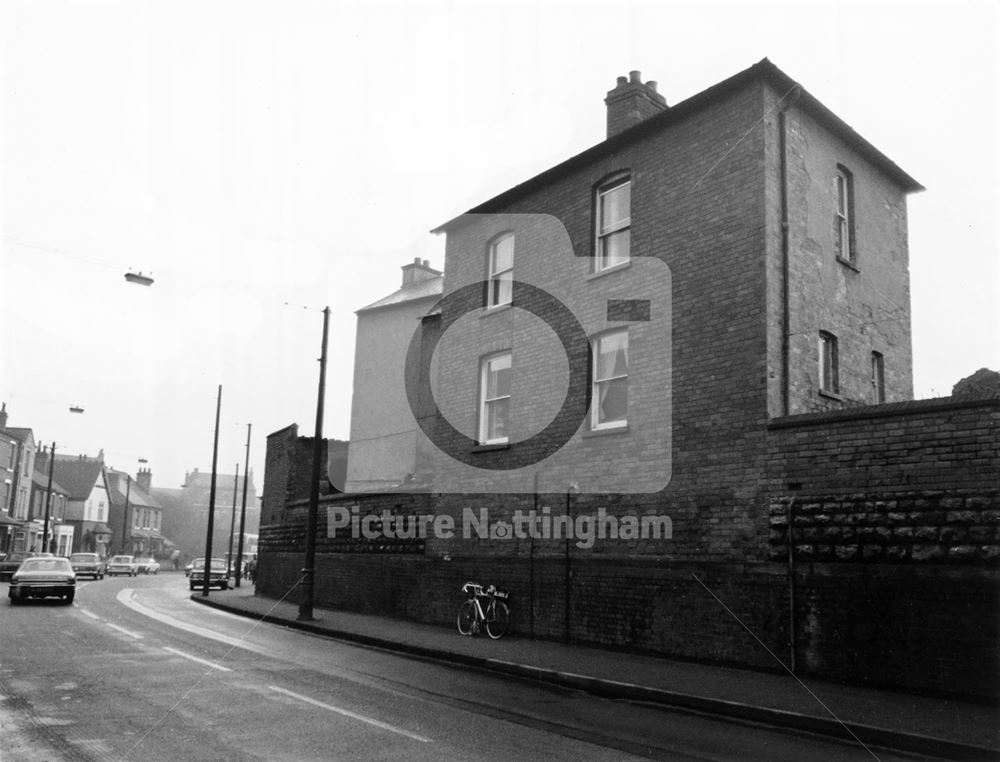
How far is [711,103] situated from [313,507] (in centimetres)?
1213

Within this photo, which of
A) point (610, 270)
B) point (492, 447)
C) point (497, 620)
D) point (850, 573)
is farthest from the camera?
point (492, 447)

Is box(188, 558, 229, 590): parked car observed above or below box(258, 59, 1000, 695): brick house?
below

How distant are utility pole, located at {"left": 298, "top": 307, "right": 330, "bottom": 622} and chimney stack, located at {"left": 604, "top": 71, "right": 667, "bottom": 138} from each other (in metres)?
8.05

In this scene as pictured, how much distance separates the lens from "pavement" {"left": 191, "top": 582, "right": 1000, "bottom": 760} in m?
8.09

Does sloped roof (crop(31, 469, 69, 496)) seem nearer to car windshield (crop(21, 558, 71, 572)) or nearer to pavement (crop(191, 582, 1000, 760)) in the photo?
car windshield (crop(21, 558, 71, 572))

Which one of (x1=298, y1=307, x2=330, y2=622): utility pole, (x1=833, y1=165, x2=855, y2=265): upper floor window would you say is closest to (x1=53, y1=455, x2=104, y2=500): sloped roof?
(x1=298, y1=307, x2=330, y2=622): utility pole

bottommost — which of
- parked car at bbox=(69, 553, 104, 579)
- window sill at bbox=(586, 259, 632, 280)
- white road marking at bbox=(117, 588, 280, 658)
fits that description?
parked car at bbox=(69, 553, 104, 579)

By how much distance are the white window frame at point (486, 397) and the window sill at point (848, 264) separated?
21.6 feet

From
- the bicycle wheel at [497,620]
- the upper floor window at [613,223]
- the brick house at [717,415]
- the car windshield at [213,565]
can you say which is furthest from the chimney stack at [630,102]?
the car windshield at [213,565]

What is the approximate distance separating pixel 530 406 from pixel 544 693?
7234 millimetres

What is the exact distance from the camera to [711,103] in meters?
14.5

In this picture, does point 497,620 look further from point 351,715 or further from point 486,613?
point 351,715

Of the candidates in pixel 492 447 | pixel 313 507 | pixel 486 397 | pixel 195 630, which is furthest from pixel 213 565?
pixel 492 447

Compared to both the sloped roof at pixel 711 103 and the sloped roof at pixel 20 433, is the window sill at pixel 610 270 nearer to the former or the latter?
the sloped roof at pixel 711 103
